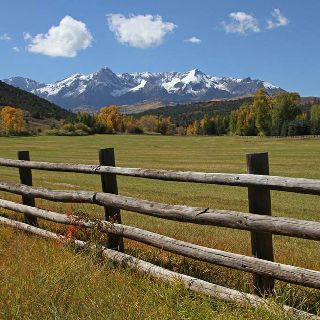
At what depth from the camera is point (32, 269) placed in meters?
5.80

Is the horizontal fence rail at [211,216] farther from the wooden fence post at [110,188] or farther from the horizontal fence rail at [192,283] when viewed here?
the horizontal fence rail at [192,283]

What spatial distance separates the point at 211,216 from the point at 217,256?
0.44m

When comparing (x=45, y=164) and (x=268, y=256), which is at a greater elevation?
(x=45, y=164)

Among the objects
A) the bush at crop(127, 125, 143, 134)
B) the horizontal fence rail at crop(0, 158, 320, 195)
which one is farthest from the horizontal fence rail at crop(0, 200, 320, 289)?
the bush at crop(127, 125, 143, 134)

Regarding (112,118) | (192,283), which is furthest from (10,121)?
(192,283)

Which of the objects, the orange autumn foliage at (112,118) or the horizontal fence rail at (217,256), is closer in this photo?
the horizontal fence rail at (217,256)

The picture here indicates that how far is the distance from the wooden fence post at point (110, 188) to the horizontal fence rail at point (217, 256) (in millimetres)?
240

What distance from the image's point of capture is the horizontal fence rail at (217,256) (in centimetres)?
464

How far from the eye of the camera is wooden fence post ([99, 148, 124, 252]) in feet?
24.2

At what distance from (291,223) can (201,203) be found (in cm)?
1359

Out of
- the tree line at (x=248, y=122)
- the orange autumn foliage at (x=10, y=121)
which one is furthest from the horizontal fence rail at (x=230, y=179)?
the orange autumn foliage at (x=10, y=121)

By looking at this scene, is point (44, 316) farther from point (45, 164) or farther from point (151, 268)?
point (45, 164)

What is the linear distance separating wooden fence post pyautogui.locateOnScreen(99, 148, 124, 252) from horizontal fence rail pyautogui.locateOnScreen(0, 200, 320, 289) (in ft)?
0.79

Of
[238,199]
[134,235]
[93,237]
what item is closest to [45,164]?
[93,237]
